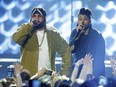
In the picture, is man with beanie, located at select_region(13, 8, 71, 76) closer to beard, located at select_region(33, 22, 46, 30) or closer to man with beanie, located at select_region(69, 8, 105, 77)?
beard, located at select_region(33, 22, 46, 30)

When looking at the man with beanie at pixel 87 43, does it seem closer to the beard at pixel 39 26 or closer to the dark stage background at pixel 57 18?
the beard at pixel 39 26

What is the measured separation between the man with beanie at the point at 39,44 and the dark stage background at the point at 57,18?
119 cm

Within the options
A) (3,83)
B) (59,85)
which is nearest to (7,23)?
(3,83)

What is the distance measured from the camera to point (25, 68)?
3.77m

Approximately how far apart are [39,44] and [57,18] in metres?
1.41

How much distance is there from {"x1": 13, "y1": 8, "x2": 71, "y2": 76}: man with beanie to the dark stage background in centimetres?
119

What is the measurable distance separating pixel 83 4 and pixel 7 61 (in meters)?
1.25

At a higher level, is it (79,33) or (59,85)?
(79,33)

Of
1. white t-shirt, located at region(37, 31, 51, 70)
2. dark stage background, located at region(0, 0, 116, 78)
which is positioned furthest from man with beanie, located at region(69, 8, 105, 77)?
dark stage background, located at region(0, 0, 116, 78)

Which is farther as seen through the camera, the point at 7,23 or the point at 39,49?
the point at 7,23

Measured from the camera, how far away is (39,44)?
12.6ft

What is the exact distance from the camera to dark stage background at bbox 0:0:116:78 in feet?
16.6

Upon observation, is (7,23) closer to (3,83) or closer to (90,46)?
(90,46)

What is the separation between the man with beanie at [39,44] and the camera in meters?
3.73
